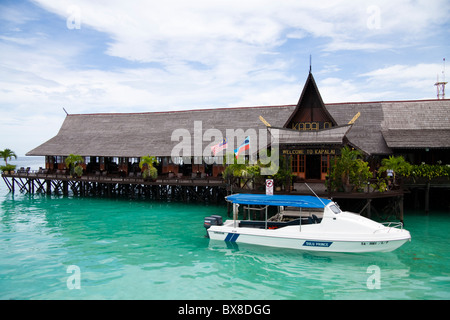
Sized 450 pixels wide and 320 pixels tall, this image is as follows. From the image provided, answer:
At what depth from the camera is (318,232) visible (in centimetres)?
1503

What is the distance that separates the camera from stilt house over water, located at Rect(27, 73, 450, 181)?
2447 centimetres

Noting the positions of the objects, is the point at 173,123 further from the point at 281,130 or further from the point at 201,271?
the point at 201,271

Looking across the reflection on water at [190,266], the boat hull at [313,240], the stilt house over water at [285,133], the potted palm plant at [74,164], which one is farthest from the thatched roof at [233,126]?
the boat hull at [313,240]

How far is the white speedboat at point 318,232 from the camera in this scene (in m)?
14.5

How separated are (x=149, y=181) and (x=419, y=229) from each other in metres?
20.9

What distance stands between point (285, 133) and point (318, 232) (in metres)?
8.87

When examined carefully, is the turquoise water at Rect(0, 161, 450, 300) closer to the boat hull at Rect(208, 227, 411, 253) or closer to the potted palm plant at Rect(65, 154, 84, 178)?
the boat hull at Rect(208, 227, 411, 253)

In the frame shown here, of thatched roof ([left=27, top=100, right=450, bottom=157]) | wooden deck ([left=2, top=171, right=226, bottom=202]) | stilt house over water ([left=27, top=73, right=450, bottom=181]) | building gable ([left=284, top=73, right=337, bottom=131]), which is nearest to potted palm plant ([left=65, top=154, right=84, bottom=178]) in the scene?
wooden deck ([left=2, top=171, right=226, bottom=202])

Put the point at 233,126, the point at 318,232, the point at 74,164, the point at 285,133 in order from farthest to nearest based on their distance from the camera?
the point at 74,164
the point at 233,126
the point at 285,133
the point at 318,232

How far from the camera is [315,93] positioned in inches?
1003

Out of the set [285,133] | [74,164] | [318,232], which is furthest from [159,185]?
[318,232]

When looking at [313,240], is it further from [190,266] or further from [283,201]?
[190,266]
